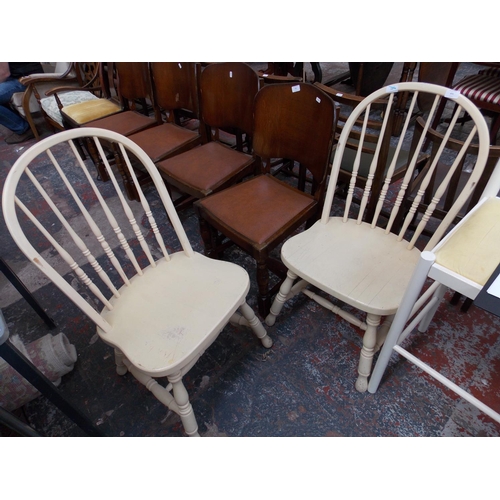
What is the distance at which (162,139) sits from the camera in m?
1.98

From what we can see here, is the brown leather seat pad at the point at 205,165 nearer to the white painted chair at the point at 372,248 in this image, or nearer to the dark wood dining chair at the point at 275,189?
the dark wood dining chair at the point at 275,189

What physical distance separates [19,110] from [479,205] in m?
3.89

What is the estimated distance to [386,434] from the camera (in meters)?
1.14

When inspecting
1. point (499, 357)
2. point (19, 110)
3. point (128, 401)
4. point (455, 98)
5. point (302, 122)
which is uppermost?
Result: point (455, 98)

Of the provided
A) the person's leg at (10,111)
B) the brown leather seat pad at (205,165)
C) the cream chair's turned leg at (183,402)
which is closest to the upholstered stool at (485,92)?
the brown leather seat pad at (205,165)

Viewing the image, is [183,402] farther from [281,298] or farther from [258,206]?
[258,206]

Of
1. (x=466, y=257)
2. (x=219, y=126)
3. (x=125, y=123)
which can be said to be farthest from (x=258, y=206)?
(x=125, y=123)

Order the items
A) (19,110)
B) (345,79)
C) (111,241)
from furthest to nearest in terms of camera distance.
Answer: (345,79)
(19,110)
(111,241)

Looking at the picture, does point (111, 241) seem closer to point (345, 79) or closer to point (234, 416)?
point (234, 416)

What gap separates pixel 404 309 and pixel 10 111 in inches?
154

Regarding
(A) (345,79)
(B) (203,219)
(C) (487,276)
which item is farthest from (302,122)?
(A) (345,79)

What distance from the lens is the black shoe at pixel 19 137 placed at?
3.23m

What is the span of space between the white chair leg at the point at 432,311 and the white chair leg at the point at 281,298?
1.89 ft

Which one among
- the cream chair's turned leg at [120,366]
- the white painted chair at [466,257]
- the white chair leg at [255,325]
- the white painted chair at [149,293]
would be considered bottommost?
the cream chair's turned leg at [120,366]
